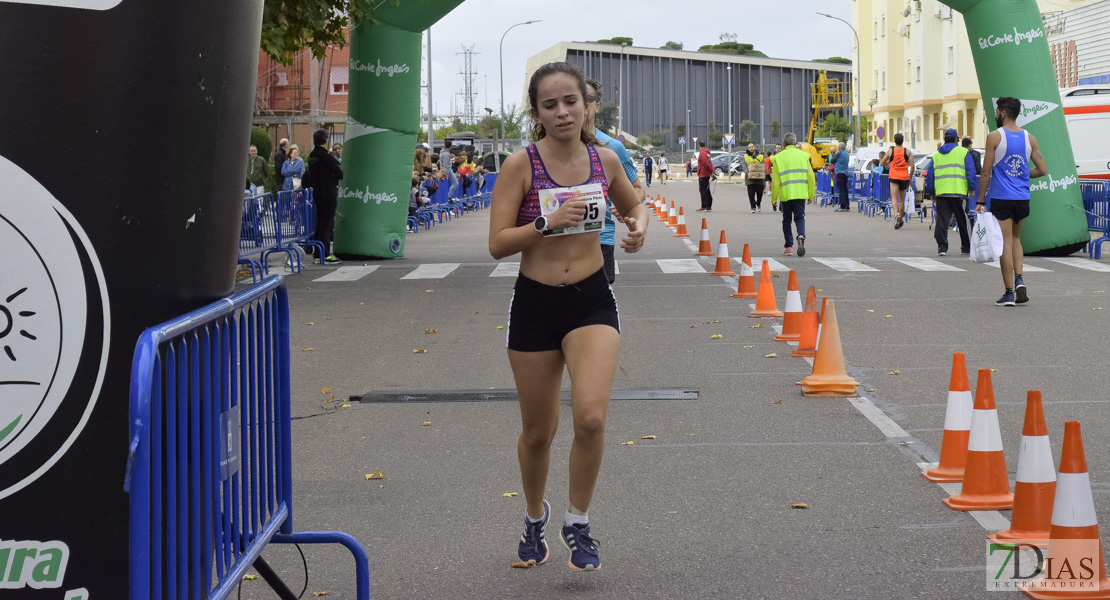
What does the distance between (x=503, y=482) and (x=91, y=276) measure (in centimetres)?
348

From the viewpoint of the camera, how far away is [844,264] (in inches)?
731

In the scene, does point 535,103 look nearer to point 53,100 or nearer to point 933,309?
point 53,100

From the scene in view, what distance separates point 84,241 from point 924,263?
54.9ft

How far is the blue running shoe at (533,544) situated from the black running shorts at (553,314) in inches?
25.5

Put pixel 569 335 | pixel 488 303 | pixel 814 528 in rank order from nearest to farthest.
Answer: pixel 569 335, pixel 814 528, pixel 488 303

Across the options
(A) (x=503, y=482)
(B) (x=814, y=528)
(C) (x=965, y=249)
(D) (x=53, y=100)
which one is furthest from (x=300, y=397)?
(C) (x=965, y=249)

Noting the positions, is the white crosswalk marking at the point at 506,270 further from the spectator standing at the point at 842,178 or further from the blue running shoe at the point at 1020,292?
the spectator standing at the point at 842,178

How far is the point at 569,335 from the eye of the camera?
4785 millimetres

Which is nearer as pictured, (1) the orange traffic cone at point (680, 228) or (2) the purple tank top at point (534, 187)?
(2) the purple tank top at point (534, 187)

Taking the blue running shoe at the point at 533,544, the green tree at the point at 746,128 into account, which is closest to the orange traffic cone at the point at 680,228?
the blue running shoe at the point at 533,544

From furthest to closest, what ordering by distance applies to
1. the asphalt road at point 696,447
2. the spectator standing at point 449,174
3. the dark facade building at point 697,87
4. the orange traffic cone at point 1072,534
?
the dark facade building at point 697,87 → the spectator standing at point 449,174 → the asphalt road at point 696,447 → the orange traffic cone at point 1072,534

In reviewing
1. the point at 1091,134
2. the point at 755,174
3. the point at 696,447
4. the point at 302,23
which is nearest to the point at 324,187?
the point at 302,23

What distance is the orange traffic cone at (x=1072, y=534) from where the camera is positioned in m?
4.53

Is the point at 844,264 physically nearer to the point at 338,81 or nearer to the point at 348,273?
the point at 348,273
